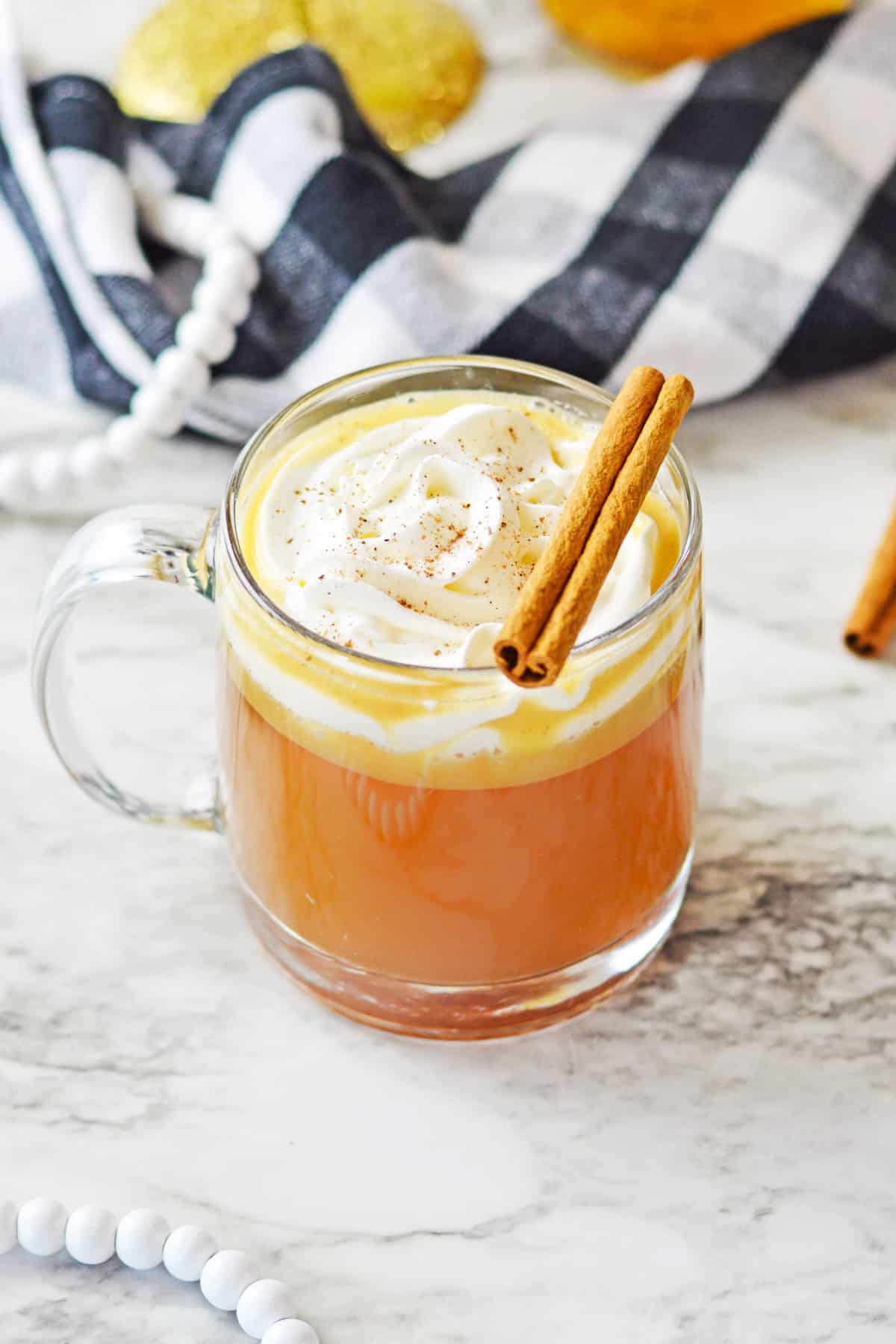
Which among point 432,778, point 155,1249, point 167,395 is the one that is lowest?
point 155,1249

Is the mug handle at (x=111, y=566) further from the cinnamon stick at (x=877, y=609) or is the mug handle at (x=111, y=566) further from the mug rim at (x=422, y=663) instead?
the cinnamon stick at (x=877, y=609)

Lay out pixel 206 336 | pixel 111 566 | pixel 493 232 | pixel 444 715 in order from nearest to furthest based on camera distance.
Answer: pixel 444 715, pixel 111 566, pixel 206 336, pixel 493 232

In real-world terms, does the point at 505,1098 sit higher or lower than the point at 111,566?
lower

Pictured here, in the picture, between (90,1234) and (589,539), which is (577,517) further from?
(90,1234)

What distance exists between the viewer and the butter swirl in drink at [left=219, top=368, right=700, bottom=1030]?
73 cm

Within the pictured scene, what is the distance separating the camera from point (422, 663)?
727 mm

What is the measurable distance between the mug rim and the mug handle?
42 millimetres

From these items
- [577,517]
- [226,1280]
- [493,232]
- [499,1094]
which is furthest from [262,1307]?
[493,232]

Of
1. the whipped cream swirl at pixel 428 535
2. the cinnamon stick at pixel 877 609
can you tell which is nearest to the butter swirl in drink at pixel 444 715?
the whipped cream swirl at pixel 428 535

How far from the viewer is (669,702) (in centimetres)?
79

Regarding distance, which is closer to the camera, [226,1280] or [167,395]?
[226,1280]

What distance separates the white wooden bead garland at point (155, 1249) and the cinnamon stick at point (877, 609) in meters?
0.57

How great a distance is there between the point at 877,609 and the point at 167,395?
52cm

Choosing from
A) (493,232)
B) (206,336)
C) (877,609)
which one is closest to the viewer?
(877,609)
